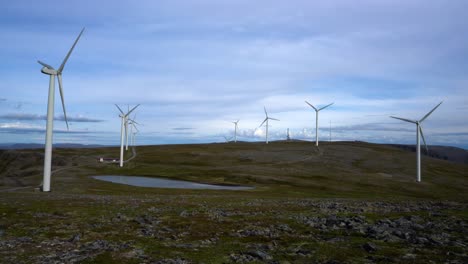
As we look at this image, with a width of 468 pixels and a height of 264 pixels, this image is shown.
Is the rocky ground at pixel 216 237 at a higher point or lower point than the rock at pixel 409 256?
lower

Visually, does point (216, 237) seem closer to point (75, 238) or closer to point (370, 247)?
point (75, 238)

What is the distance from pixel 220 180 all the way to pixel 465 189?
65379mm

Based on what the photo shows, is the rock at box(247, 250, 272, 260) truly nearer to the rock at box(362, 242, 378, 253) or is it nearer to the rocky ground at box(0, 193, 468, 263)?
the rocky ground at box(0, 193, 468, 263)

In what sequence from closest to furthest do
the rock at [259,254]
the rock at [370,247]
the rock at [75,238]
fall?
1. the rock at [259,254]
2. the rock at [370,247]
3. the rock at [75,238]

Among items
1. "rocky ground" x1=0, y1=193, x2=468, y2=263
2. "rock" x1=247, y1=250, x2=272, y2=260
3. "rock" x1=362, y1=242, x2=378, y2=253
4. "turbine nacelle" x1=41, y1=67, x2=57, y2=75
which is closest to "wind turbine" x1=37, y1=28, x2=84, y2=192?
"turbine nacelle" x1=41, y1=67, x2=57, y2=75

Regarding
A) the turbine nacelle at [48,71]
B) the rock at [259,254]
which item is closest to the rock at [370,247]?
the rock at [259,254]

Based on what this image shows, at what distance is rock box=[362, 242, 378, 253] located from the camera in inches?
850

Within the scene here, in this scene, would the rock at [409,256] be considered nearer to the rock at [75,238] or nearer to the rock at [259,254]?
the rock at [259,254]

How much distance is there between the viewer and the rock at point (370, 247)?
70.8 ft

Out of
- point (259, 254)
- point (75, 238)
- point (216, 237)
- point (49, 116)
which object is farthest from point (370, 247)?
point (49, 116)

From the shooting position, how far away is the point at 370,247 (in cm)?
2184

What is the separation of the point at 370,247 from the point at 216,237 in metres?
8.96

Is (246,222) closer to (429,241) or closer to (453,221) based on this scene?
(429,241)

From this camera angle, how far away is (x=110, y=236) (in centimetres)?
2500
